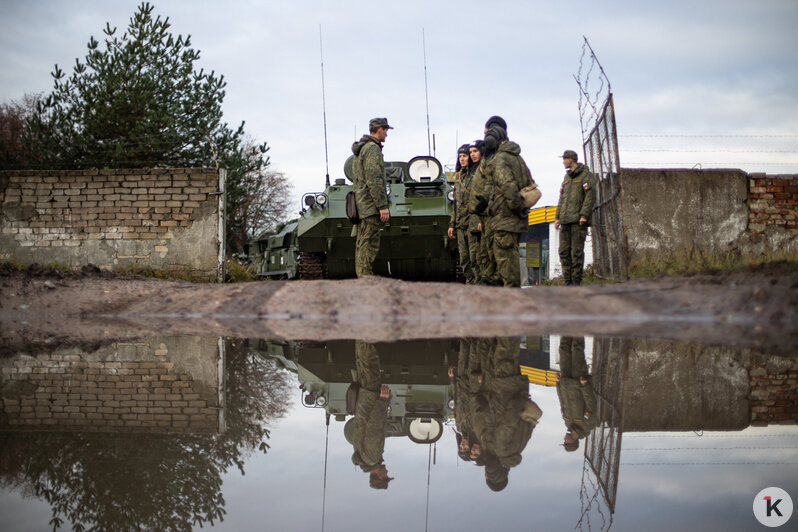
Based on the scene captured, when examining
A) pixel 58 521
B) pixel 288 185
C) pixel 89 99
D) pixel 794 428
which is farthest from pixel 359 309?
pixel 288 185

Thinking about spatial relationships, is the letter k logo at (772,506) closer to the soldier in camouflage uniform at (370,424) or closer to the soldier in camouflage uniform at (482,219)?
the soldier in camouflage uniform at (370,424)

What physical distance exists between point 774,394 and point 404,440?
163 cm

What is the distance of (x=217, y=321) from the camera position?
6539mm

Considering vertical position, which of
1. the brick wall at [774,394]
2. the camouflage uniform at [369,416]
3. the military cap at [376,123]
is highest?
the military cap at [376,123]

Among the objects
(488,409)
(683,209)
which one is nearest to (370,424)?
(488,409)

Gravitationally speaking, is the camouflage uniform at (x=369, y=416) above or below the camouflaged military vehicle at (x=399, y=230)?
below

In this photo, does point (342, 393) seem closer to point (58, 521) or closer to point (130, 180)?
point (58, 521)

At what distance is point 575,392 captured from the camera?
3039mm

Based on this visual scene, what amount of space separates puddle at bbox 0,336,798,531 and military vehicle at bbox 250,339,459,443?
0.05 feet

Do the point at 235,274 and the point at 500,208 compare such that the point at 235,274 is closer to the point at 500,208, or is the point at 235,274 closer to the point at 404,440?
the point at 500,208

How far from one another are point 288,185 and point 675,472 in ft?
157

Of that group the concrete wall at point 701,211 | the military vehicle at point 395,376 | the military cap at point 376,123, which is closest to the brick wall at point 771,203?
the concrete wall at point 701,211

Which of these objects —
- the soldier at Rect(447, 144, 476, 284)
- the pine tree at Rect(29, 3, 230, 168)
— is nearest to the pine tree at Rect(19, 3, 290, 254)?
the pine tree at Rect(29, 3, 230, 168)

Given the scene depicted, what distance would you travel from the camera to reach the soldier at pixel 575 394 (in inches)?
92.1
